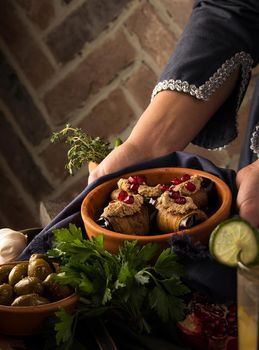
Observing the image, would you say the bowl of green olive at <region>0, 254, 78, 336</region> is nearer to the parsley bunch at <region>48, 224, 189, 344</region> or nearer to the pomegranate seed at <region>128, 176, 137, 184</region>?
the parsley bunch at <region>48, 224, 189, 344</region>

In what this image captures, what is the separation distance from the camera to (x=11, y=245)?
0.96 m

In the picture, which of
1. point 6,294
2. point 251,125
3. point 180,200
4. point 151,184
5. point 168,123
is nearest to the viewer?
point 6,294

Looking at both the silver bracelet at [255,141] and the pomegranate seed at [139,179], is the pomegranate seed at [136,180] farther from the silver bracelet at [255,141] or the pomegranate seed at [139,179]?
the silver bracelet at [255,141]

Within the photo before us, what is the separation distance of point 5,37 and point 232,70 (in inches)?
45.0

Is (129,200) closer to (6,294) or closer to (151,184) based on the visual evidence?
(151,184)

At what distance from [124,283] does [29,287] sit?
0.37 ft

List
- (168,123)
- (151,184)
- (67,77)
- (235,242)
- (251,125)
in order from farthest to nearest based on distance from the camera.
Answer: (67,77), (251,125), (168,123), (151,184), (235,242)

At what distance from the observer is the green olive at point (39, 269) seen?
29.9 inches

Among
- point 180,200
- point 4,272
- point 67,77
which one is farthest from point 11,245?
point 67,77

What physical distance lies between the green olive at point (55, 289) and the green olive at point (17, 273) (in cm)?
4

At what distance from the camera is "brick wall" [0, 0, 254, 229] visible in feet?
6.12

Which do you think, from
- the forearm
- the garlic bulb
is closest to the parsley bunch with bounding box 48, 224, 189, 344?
the garlic bulb

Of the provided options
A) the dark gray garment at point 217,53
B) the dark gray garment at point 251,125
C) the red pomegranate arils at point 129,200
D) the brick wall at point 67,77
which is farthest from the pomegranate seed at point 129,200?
the brick wall at point 67,77

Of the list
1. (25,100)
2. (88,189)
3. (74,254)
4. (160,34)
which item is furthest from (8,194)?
(74,254)
